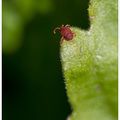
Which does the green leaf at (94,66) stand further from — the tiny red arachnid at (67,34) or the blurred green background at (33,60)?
the blurred green background at (33,60)

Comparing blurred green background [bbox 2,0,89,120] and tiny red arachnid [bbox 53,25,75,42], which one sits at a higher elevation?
tiny red arachnid [bbox 53,25,75,42]

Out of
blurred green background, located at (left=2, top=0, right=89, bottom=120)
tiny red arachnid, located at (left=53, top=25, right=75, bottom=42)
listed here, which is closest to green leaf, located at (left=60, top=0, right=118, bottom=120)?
tiny red arachnid, located at (left=53, top=25, right=75, bottom=42)

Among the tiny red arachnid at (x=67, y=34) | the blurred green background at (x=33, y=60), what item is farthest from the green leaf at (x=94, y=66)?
the blurred green background at (x=33, y=60)

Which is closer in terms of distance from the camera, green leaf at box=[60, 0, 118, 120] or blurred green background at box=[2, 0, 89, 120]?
green leaf at box=[60, 0, 118, 120]

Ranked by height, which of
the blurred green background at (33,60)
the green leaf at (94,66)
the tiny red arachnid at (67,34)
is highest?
the tiny red arachnid at (67,34)

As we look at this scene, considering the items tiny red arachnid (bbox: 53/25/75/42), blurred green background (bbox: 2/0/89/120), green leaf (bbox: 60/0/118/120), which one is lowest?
blurred green background (bbox: 2/0/89/120)

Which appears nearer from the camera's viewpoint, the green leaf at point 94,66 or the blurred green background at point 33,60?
the green leaf at point 94,66

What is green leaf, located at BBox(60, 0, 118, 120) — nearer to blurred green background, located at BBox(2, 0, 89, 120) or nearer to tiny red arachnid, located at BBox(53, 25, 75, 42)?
tiny red arachnid, located at BBox(53, 25, 75, 42)

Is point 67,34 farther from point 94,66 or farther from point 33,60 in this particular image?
point 33,60
